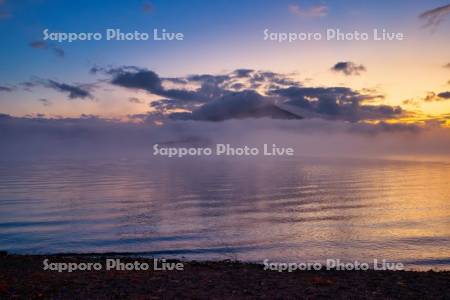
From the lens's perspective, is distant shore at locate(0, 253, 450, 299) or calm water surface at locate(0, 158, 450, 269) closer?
distant shore at locate(0, 253, 450, 299)

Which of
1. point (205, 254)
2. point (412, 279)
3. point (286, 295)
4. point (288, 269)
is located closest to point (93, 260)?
point (205, 254)

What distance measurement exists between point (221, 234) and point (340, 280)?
1589cm

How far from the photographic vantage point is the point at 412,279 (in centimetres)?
1738

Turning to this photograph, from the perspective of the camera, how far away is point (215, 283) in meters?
16.4

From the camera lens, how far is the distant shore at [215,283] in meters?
14.6

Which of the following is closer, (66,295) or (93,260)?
(66,295)

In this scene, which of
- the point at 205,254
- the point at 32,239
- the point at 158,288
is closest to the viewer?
the point at 158,288

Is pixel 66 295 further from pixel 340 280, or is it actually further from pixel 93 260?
pixel 340 280

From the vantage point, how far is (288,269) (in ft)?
65.6

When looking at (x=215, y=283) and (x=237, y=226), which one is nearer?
(x=215, y=283)

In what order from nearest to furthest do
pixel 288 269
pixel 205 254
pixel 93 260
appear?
1. pixel 288 269
2. pixel 93 260
3. pixel 205 254

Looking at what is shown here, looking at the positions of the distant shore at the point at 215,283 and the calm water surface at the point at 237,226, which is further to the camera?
the calm water surface at the point at 237,226

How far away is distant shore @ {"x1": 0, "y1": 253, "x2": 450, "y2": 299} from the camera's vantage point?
14.6 m

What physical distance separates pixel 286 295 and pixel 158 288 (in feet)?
15.8
